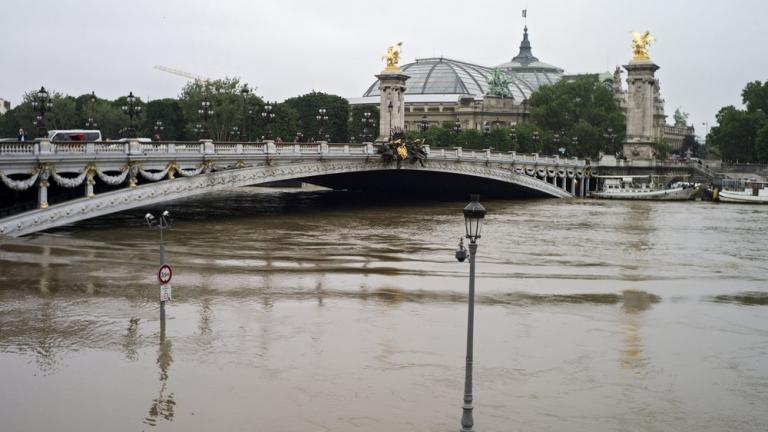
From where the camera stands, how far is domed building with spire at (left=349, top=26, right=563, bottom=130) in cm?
14875

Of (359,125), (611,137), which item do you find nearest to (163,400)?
(611,137)

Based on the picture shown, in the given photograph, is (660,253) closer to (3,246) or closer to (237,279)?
(237,279)

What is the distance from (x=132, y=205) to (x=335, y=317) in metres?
21.1

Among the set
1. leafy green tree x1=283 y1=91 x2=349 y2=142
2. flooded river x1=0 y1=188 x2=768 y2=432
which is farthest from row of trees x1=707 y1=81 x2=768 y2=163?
flooded river x1=0 y1=188 x2=768 y2=432

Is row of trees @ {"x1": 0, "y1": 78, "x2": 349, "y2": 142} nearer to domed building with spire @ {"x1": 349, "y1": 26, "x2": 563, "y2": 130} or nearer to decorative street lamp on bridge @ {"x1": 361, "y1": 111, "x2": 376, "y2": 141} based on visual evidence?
decorative street lamp on bridge @ {"x1": 361, "y1": 111, "x2": 376, "y2": 141}

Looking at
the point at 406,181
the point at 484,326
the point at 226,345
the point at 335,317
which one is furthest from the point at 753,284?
the point at 406,181

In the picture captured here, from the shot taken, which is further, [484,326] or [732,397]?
[484,326]

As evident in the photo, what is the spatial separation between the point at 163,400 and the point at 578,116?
11918cm

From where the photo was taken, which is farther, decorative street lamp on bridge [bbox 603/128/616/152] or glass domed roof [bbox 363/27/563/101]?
glass domed roof [bbox 363/27/563/101]

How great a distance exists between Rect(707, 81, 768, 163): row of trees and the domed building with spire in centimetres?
3763

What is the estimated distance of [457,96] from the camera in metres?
156

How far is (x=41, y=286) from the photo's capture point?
25984 mm

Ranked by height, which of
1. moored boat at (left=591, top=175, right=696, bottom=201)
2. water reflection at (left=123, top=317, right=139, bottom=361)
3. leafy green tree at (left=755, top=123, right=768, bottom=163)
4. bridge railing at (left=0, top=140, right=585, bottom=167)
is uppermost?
leafy green tree at (left=755, top=123, right=768, bottom=163)

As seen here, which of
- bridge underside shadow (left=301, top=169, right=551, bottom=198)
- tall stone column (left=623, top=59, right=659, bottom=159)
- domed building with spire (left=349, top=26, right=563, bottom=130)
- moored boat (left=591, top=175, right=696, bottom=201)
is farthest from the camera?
domed building with spire (left=349, top=26, right=563, bottom=130)
